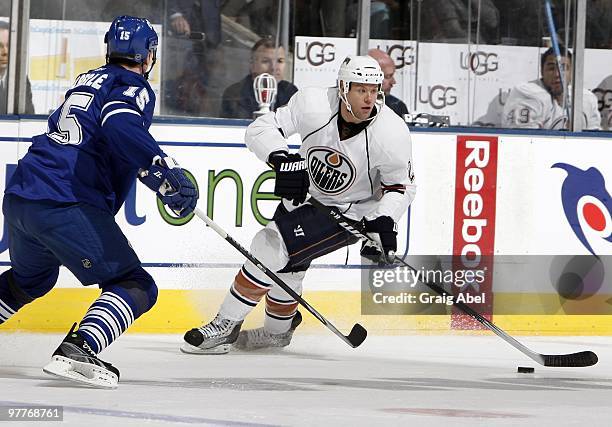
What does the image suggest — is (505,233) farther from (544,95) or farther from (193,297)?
(193,297)

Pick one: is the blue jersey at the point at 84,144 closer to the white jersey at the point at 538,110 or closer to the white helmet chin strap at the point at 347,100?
the white helmet chin strap at the point at 347,100

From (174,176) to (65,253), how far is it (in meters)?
0.40

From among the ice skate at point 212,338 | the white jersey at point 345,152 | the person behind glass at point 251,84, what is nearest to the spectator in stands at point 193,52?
the person behind glass at point 251,84

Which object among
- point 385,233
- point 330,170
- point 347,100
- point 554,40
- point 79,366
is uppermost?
point 554,40

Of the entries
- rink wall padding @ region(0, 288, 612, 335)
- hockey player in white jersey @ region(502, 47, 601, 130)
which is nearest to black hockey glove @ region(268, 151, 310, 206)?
rink wall padding @ region(0, 288, 612, 335)

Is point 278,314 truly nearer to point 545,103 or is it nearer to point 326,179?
point 326,179

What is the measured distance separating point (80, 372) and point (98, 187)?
23.3 inches

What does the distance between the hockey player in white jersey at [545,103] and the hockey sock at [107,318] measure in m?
2.83

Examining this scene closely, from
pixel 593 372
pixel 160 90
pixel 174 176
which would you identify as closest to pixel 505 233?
pixel 593 372

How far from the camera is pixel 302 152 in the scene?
17.0 ft

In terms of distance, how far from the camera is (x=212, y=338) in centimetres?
512

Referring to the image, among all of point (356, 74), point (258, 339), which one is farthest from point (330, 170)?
point (258, 339)

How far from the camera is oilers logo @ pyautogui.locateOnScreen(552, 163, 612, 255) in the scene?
6.05 metres

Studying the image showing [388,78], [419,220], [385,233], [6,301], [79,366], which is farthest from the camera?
[388,78]
